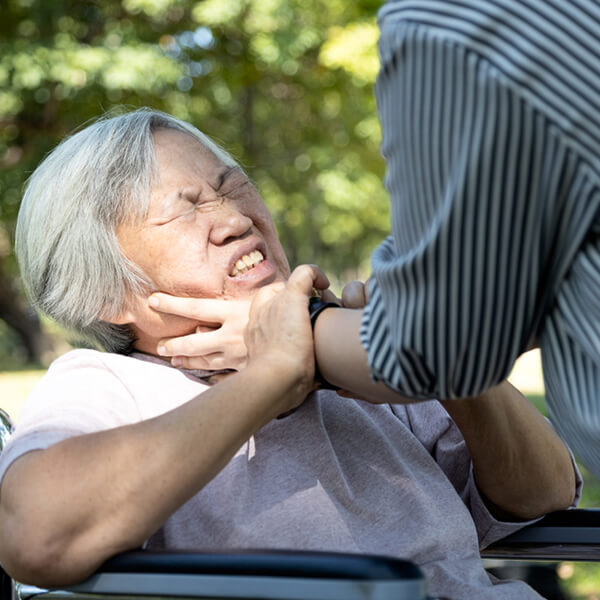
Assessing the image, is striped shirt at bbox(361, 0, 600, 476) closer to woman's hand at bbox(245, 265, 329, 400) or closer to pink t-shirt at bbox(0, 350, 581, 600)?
woman's hand at bbox(245, 265, 329, 400)

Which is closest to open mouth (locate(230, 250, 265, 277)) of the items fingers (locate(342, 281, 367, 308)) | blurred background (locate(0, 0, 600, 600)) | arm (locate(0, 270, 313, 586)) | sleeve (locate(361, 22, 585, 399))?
fingers (locate(342, 281, 367, 308))

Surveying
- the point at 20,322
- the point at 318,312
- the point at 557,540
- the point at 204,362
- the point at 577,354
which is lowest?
the point at 20,322

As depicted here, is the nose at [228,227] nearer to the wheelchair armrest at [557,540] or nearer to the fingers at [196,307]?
the fingers at [196,307]

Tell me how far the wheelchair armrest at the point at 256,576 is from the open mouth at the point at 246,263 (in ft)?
2.30

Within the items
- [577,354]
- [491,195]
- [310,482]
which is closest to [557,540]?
[310,482]

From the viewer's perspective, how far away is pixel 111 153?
1927 millimetres

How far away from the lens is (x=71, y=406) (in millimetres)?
1609

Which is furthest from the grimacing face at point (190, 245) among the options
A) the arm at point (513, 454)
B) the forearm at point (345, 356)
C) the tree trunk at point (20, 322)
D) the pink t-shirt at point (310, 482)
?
the tree trunk at point (20, 322)

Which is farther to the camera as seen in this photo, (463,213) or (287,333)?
(287,333)

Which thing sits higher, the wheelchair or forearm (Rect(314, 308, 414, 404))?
forearm (Rect(314, 308, 414, 404))

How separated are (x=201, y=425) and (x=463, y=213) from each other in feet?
1.99

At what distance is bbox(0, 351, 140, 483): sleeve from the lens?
150cm

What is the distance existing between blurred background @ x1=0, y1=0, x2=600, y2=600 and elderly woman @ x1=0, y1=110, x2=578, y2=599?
713 centimetres

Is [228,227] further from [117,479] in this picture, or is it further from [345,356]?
[117,479]
